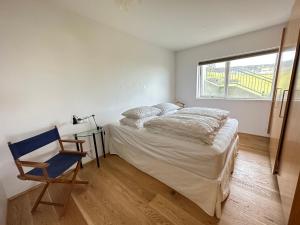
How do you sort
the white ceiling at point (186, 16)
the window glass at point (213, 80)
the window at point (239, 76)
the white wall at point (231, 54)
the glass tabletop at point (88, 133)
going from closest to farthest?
the white ceiling at point (186, 16)
the glass tabletop at point (88, 133)
the white wall at point (231, 54)
the window at point (239, 76)
the window glass at point (213, 80)

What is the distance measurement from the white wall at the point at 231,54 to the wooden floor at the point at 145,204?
4.76 feet

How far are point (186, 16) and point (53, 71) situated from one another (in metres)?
2.15

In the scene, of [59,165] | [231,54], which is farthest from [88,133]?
[231,54]

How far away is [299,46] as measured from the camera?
49.2 inches

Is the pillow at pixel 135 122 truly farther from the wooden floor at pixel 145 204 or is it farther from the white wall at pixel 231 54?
the white wall at pixel 231 54

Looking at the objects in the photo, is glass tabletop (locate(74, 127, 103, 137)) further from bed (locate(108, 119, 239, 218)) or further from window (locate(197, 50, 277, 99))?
window (locate(197, 50, 277, 99))

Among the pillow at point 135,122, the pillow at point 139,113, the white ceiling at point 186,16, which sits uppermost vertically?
the white ceiling at point 186,16

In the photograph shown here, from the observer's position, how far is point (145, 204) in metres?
1.46

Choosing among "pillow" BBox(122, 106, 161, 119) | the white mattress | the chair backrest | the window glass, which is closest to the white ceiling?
the window glass

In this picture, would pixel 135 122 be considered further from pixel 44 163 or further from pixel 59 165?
pixel 44 163

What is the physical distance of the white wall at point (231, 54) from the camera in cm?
275

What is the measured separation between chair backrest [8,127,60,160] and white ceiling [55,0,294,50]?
1.75 metres

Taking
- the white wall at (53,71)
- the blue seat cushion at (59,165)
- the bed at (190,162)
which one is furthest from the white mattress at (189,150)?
the white wall at (53,71)

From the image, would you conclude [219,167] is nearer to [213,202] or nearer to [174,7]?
[213,202]
